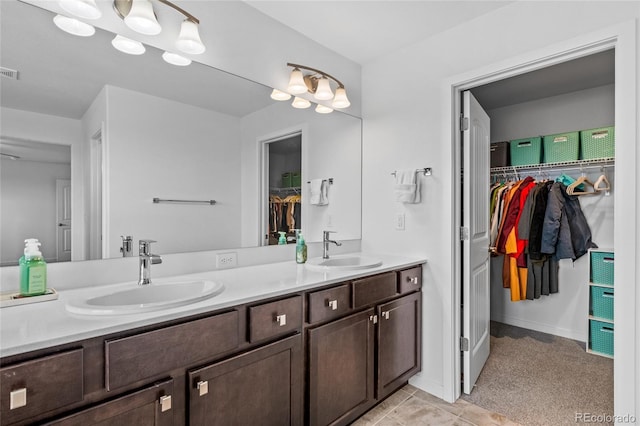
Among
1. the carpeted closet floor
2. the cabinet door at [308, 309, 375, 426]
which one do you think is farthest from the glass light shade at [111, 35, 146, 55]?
the carpeted closet floor

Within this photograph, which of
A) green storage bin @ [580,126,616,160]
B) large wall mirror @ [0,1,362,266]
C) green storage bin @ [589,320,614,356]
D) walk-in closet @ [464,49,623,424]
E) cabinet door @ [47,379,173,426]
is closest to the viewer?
cabinet door @ [47,379,173,426]

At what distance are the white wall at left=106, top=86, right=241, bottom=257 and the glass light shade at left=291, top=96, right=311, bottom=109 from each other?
1.55 ft

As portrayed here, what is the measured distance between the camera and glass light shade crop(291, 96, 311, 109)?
89.2 inches

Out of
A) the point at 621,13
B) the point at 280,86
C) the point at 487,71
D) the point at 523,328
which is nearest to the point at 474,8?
the point at 487,71

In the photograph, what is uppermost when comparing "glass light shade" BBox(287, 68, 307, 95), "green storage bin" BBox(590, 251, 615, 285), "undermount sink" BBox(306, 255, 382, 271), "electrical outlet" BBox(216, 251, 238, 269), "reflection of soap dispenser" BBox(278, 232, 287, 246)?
"glass light shade" BBox(287, 68, 307, 95)

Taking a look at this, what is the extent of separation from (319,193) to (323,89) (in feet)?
2.37

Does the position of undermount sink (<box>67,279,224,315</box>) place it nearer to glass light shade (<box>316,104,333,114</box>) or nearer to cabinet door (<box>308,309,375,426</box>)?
cabinet door (<box>308,309,375,426</box>)

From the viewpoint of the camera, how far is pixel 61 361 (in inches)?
35.2

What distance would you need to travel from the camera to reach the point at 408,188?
229cm

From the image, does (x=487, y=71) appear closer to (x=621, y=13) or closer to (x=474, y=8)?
(x=474, y=8)

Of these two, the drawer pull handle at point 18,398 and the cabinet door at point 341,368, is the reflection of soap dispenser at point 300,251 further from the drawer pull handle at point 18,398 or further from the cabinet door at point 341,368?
the drawer pull handle at point 18,398

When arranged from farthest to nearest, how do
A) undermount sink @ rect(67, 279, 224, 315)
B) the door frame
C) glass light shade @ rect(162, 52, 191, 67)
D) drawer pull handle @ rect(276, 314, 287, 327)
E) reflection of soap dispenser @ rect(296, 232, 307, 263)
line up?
reflection of soap dispenser @ rect(296, 232, 307, 263)
glass light shade @ rect(162, 52, 191, 67)
the door frame
drawer pull handle @ rect(276, 314, 287, 327)
undermount sink @ rect(67, 279, 224, 315)

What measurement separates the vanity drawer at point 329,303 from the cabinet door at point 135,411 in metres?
0.67

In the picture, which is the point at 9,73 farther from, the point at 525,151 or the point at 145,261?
the point at 525,151
